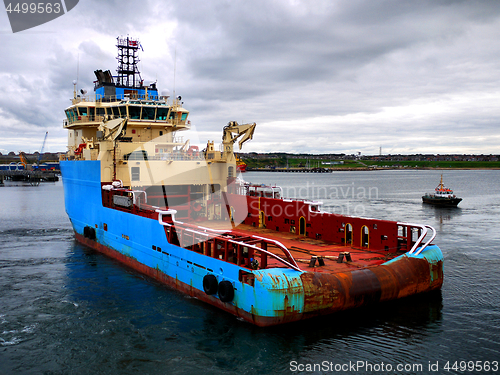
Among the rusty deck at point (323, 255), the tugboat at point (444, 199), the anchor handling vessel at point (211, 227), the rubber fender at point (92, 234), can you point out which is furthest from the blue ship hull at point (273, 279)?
the tugboat at point (444, 199)

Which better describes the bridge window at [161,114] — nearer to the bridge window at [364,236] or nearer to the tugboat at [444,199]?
the bridge window at [364,236]

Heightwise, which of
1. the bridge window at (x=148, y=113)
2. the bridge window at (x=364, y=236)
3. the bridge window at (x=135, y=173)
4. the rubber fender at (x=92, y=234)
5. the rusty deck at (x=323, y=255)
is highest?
the bridge window at (x=148, y=113)

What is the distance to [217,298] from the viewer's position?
13367 millimetres

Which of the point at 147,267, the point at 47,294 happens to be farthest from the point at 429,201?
the point at 47,294

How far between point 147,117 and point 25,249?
12.1 metres

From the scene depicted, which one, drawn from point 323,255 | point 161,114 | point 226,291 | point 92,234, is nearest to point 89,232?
point 92,234

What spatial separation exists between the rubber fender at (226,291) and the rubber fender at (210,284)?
1.37 feet

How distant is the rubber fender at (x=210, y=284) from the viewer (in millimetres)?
13141

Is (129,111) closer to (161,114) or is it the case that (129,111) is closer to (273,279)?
(161,114)

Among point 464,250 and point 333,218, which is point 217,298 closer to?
point 333,218

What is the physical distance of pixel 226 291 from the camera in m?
12.5

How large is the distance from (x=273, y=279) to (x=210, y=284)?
2.82 m

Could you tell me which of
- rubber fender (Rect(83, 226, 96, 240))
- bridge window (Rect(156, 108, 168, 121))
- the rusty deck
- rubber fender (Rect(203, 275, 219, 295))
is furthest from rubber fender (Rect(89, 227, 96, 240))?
rubber fender (Rect(203, 275, 219, 295))

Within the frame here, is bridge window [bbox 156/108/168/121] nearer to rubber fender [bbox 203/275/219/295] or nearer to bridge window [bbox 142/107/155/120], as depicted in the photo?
bridge window [bbox 142/107/155/120]
